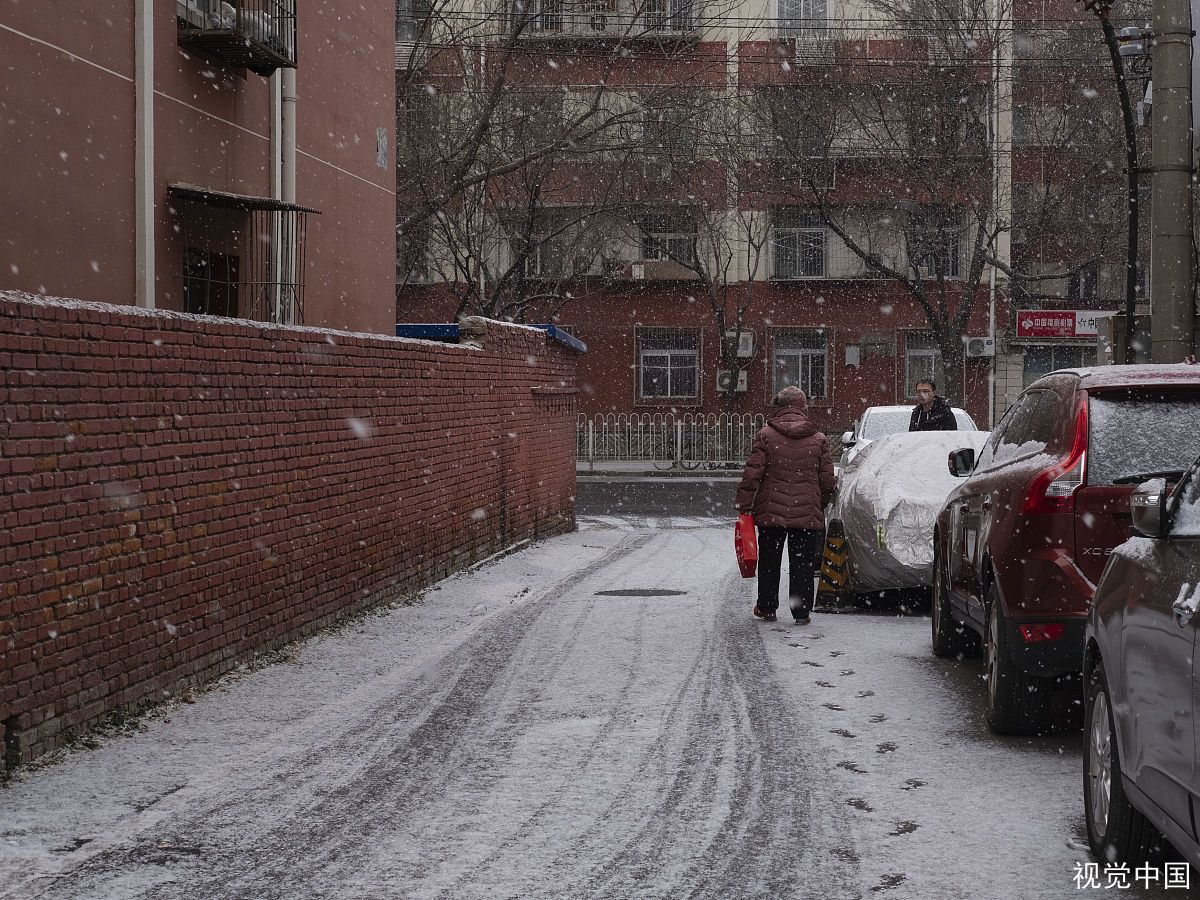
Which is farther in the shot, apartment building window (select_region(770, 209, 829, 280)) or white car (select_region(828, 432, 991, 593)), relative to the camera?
apartment building window (select_region(770, 209, 829, 280))

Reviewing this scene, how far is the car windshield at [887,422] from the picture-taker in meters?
20.9

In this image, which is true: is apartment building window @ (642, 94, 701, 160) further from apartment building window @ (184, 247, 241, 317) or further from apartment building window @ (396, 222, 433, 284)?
apartment building window @ (184, 247, 241, 317)

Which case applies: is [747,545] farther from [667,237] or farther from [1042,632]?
A: [667,237]

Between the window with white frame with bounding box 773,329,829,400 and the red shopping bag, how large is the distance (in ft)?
98.0

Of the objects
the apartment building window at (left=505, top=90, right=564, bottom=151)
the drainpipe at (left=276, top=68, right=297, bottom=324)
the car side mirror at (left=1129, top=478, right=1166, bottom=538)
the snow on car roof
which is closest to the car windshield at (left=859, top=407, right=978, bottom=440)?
the drainpipe at (left=276, top=68, right=297, bottom=324)

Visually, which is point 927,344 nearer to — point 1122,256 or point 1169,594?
point 1122,256

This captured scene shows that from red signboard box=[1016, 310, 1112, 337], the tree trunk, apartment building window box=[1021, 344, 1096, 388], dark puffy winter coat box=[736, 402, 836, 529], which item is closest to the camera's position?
dark puffy winter coat box=[736, 402, 836, 529]

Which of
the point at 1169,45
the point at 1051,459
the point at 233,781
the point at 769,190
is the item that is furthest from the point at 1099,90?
the point at 233,781

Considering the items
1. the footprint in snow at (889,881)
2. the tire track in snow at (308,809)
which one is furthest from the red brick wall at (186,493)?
the footprint in snow at (889,881)

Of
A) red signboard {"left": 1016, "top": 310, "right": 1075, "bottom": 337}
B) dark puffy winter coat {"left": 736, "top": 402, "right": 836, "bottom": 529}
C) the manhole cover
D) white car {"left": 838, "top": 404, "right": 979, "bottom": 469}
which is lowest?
the manhole cover

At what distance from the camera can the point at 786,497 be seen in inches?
450

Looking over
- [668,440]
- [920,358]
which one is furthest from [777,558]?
[920,358]

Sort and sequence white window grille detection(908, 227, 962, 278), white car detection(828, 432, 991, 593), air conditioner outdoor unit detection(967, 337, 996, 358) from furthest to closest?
air conditioner outdoor unit detection(967, 337, 996, 358)
white window grille detection(908, 227, 962, 278)
white car detection(828, 432, 991, 593)

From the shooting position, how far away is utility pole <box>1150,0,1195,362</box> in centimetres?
1108
